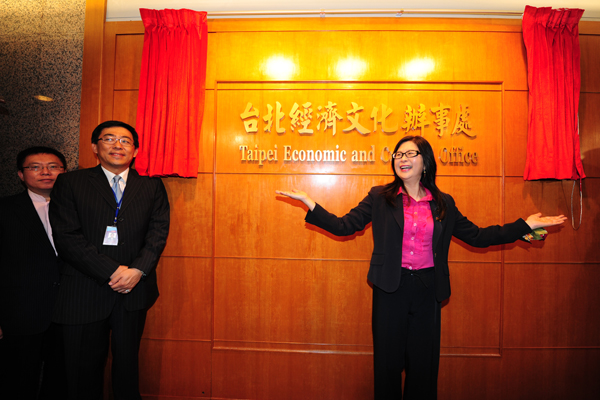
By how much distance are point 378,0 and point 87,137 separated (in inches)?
109

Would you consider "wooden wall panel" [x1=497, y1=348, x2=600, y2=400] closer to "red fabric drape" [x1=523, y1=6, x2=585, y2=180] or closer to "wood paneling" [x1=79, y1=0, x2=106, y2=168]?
"red fabric drape" [x1=523, y1=6, x2=585, y2=180]

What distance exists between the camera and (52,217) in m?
2.04

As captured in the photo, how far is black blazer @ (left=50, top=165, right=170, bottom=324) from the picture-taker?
6.52ft

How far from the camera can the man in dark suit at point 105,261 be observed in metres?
2.00

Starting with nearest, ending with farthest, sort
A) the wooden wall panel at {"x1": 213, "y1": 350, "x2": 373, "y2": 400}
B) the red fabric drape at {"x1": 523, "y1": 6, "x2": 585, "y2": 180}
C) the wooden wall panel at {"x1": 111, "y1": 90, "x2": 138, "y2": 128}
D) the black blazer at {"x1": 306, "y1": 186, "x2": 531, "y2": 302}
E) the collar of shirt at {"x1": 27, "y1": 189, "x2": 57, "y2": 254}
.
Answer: the black blazer at {"x1": 306, "y1": 186, "x2": 531, "y2": 302}
the collar of shirt at {"x1": 27, "y1": 189, "x2": 57, "y2": 254}
the red fabric drape at {"x1": 523, "y1": 6, "x2": 585, "y2": 180}
the wooden wall panel at {"x1": 213, "y1": 350, "x2": 373, "y2": 400}
the wooden wall panel at {"x1": 111, "y1": 90, "x2": 138, "y2": 128}

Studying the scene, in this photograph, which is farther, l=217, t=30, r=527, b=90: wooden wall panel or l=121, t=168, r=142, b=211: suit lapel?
l=217, t=30, r=527, b=90: wooden wall panel

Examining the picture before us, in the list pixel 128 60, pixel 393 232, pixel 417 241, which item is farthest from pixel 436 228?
pixel 128 60

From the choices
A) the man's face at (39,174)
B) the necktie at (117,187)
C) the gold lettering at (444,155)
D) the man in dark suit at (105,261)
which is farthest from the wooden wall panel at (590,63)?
the man's face at (39,174)

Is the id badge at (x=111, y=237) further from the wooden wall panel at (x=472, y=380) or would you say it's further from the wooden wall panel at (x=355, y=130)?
the wooden wall panel at (x=472, y=380)

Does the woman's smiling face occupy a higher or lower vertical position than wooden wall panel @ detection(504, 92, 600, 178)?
lower

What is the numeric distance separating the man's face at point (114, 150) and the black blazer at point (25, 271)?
62 centimetres

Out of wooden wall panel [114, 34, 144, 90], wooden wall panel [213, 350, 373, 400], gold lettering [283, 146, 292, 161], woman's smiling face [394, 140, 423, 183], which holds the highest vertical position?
wooden wall panel [114, 34, 144, 90]

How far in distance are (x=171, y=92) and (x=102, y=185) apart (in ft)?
3.17

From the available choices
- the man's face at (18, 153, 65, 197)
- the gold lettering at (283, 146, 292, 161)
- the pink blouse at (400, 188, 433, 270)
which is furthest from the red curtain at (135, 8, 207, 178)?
the pink blouse at (400, 188, 433, 270)
